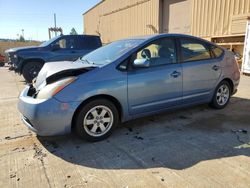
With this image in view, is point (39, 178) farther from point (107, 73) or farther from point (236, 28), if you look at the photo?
point (236, 28)

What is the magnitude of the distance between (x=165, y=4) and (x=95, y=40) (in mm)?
6749

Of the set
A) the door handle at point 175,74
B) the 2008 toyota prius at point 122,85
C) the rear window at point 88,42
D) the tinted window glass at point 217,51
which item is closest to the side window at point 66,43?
the rear window at point 88,42

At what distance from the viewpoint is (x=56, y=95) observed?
3020 millimetres

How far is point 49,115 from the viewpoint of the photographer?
118 inches

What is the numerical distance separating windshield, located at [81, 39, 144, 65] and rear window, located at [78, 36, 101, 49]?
17.7ft

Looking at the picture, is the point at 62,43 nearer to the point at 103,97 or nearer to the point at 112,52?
the point at 112,52

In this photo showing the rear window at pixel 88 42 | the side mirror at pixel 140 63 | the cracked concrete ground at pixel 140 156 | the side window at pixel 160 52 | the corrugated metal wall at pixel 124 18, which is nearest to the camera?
the cracked concrete ground at pixel 140 156

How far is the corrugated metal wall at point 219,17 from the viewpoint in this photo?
9802mm

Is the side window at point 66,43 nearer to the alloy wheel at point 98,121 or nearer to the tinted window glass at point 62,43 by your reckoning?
the tinted window glass at point 62,43

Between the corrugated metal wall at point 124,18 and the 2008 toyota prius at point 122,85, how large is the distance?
1139 centimetres

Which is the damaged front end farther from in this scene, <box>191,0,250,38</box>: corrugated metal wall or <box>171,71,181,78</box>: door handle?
<box>191,0,250,38</box>: corrugated metal wall

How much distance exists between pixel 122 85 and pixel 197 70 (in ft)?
5.38

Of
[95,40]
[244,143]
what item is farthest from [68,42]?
[244,143]

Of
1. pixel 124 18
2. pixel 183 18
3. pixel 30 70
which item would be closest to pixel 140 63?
pixel 30 70
